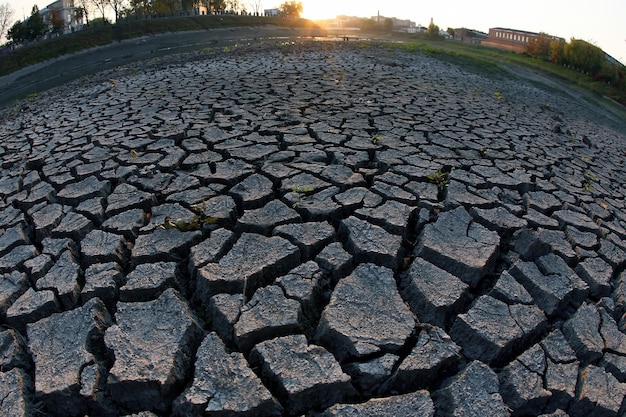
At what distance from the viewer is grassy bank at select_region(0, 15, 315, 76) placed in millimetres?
17578

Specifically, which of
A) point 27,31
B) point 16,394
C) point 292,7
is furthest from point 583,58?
point 292,7

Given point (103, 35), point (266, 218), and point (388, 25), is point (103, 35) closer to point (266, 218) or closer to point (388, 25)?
point (388, 25)

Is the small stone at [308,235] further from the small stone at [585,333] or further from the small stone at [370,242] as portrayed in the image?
the small stone at [585,333]

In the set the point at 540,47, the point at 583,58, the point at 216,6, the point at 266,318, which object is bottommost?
the point at 266,318

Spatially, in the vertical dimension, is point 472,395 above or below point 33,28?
below

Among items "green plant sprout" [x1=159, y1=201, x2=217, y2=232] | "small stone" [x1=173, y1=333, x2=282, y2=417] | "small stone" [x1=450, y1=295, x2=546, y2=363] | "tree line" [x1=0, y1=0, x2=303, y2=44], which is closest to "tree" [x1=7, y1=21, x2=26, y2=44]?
"tree line" [x1=0, y1=0, x2=303, y2=44]

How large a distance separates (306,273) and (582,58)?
60.3ft

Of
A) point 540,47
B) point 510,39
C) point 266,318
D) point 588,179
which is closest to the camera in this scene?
point 266,318

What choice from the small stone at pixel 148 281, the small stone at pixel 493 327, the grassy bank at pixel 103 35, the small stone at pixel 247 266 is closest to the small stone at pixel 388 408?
the small stone at pixel 493 327

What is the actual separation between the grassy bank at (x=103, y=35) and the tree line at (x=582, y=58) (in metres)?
15.4

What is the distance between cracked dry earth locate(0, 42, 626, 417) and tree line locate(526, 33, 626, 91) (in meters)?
13.3

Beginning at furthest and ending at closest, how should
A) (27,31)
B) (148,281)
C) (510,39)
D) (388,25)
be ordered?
1. (388,25)
2. (510,39)
3. (27,31)
4. (148,281)

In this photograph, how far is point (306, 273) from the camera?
2.22 meters

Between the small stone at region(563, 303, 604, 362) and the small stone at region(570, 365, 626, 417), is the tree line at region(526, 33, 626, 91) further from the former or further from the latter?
the small stone at region(570, 365, 626, 417)
